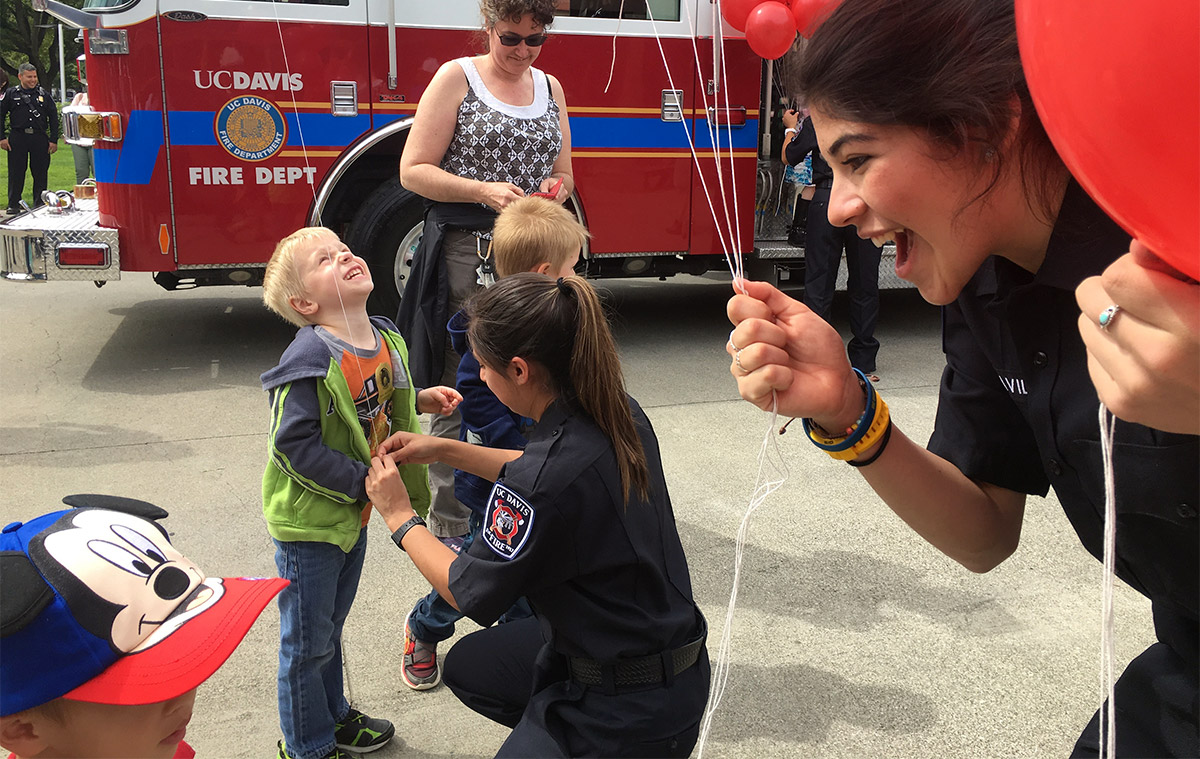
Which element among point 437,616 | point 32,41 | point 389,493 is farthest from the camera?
point 32,41

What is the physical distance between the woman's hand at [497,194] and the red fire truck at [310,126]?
2485mm

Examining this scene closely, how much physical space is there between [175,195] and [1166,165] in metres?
5.67

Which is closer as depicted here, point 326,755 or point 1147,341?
point 1147,341

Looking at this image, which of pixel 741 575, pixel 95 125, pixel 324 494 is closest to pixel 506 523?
pixel 324 494

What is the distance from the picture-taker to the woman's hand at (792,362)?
1524 millimetres

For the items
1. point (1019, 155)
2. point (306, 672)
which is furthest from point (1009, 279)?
point (306, 672)

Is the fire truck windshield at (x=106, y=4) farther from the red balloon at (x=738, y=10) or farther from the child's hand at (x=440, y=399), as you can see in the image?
the child's hand at (x=440, y=399)

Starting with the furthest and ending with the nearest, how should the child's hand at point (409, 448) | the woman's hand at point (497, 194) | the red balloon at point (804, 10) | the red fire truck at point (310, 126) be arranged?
the red fire truck at point (310, 126) < the woman's hand at point (497, 194) < the red balloon at point (804, 10) < the child's hand at point (409, 448)

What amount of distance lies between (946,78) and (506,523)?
3.85 ft

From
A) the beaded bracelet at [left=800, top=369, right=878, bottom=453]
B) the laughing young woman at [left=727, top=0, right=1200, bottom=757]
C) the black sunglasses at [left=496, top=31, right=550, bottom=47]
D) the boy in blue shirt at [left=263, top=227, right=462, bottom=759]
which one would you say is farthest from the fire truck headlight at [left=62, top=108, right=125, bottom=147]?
the beaded bracelet at [left=800, top=369, right=878, bottom=453]

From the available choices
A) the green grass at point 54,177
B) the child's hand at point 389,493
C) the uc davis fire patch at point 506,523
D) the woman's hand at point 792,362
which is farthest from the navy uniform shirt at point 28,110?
the woman's hand at point 792,362

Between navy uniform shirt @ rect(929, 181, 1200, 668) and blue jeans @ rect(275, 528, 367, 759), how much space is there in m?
1.59

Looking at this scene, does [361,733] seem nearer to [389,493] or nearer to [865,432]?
[389,493]

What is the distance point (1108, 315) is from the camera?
97 centimetres
